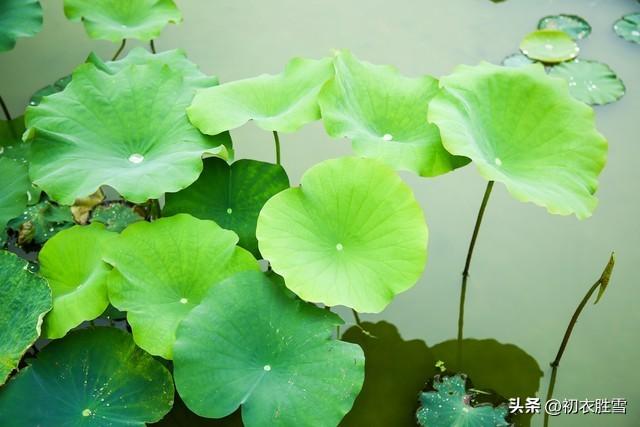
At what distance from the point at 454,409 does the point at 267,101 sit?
121 centimetres

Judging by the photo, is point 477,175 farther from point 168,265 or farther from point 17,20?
point 17,20

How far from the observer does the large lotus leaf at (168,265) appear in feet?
6.46

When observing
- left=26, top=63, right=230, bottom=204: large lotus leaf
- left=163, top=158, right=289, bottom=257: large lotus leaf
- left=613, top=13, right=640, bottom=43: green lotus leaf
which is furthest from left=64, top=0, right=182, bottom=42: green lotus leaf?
left=613, top=13, right=640, bottom=43: green lotus leaf

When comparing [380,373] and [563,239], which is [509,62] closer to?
[563,239]

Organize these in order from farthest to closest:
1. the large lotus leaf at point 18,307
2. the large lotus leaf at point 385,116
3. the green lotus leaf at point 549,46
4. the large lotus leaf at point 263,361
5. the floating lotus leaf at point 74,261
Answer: the green lotus leaf at point 549,46 < the large lotus leaf at point 385,116 < the floating lotus leaf at point 74,261 < the large lotus leaf at point 18,307 < the large lotus leaf at point 263,361

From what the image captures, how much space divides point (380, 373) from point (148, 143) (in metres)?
1.13

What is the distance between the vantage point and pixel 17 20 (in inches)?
108

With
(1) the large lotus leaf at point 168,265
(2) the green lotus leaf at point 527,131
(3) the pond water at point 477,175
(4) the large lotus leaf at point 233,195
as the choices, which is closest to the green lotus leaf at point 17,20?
(3) the pond water at point 477,175

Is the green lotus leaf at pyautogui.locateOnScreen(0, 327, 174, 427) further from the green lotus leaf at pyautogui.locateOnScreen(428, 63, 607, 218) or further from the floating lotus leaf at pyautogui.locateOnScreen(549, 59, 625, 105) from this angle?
the floating lotus leaf at pyautogui.locateOnScreen(549, 59, 625, 105)

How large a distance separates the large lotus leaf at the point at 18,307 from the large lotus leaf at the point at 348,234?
682mm

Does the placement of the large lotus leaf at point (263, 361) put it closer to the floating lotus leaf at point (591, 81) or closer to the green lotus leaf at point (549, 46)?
the floating lotus leaf at point (591, 81)

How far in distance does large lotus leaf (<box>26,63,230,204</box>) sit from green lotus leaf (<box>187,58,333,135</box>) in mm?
65

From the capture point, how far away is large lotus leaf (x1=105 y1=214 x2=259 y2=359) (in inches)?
77.5

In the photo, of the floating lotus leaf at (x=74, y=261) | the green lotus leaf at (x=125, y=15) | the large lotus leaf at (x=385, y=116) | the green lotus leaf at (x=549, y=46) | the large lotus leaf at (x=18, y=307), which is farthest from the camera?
the green lotus leaf at (x=549, y=46)
